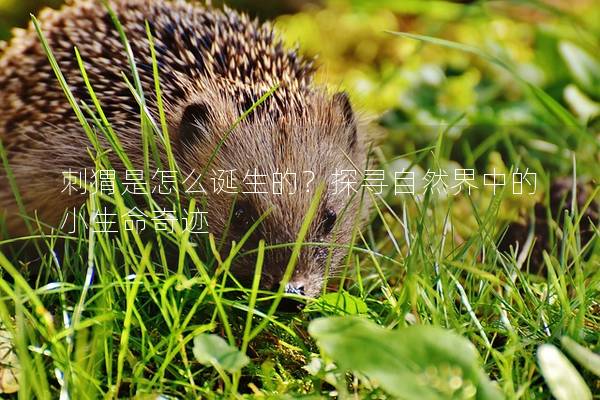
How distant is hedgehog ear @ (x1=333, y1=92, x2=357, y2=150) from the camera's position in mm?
3490

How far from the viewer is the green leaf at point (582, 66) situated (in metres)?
4.88

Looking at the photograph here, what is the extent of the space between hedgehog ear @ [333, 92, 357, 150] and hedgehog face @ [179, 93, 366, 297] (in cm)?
17

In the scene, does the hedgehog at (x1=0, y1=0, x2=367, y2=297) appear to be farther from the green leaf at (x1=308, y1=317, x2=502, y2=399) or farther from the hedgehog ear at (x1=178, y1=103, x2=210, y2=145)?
the green leaf at (x1=308, y1=317, x2=502, y2=399)

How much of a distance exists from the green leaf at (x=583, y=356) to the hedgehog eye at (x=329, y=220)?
1.18m

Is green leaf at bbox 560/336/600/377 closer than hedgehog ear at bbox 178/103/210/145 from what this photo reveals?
Yes

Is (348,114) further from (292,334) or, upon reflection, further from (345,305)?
(292,334)

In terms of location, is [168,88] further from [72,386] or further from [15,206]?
[72,386]

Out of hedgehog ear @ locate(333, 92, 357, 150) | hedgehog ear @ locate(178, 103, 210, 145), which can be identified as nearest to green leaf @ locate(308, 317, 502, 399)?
hedgehog ear @ locate(178, 103, 210, 145)

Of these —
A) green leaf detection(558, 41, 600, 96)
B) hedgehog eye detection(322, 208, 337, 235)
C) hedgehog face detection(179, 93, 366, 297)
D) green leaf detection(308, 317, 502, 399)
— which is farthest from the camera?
green leaf detection(558, 41, 600, 96)

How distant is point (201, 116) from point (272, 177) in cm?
38

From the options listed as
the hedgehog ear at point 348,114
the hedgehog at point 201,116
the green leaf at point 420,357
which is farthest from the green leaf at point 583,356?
the hedgehog ear at point 348,114

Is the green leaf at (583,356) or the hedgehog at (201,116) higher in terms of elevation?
the hedgehog at (201,116)

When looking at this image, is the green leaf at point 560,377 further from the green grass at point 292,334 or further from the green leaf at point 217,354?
the green leaf at point 217,354

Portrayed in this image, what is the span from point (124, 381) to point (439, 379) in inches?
33.1
